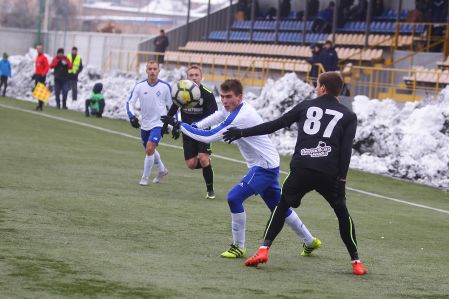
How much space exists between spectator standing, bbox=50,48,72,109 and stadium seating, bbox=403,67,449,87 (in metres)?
12.3

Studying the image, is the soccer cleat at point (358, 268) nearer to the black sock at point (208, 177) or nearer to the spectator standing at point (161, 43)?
the black sock at point (208, 177)

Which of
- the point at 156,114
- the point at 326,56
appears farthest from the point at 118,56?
the point at 156,114

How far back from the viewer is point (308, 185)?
9039mm

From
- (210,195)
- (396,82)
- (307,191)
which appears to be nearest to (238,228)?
(307,191)

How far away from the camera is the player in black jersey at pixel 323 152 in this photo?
8922mm

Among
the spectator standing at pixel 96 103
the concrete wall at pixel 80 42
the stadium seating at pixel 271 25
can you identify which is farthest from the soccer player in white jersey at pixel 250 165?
the concrete wall at pixel 80 42

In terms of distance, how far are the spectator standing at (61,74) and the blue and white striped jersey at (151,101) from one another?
19798 millimetres

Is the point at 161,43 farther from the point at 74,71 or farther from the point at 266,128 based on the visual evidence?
the point at 266,128

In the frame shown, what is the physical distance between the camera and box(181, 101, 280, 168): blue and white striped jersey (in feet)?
31.8

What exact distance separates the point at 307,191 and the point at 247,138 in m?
1.06

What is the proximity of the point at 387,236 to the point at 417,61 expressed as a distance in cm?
2103

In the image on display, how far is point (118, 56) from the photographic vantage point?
50719 millimetres

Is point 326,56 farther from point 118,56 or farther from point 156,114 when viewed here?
point 118,56

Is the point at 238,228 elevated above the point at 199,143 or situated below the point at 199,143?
below
